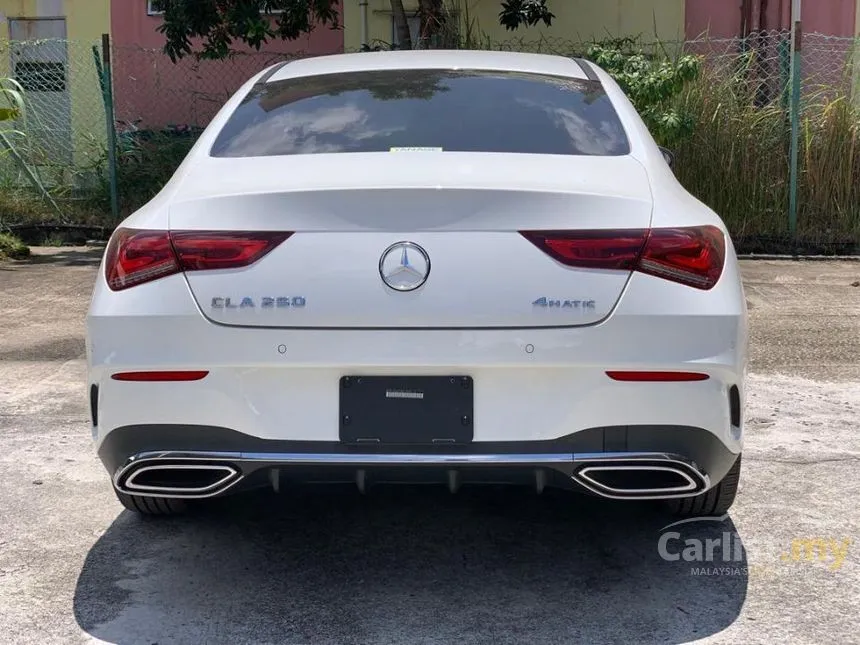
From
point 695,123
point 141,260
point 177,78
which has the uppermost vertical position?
point 177,78

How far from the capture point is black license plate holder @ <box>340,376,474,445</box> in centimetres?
285

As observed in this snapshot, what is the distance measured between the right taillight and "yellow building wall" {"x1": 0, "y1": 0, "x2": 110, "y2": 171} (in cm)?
1057

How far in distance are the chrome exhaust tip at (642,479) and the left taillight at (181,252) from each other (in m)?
0.98

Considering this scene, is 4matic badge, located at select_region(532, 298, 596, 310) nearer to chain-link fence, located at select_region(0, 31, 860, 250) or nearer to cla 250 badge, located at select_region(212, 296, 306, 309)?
cla 250 badge, located at select_region(212, 296, 306, 309)

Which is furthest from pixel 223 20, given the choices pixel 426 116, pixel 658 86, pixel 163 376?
pixel 163 376

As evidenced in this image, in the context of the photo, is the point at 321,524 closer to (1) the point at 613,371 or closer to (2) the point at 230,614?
(2) the point at 230,614

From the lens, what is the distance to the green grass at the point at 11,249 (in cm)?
1052

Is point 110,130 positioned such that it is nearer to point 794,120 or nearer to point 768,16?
point 794,120

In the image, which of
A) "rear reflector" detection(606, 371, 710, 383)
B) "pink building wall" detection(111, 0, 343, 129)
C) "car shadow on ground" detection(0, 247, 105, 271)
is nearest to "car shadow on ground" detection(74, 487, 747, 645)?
"rear reflector" detection(606, 371, 710, 383)

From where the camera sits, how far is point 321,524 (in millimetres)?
3746

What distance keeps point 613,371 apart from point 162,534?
5.46 ft

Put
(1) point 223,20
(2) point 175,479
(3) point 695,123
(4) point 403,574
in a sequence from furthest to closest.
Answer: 1. (1) point 223,20
2. (3) point 695,123
3. (4) point 403,574
4. (2) point 175,479

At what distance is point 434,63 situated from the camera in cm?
404

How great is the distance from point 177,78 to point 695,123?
21.8ft
